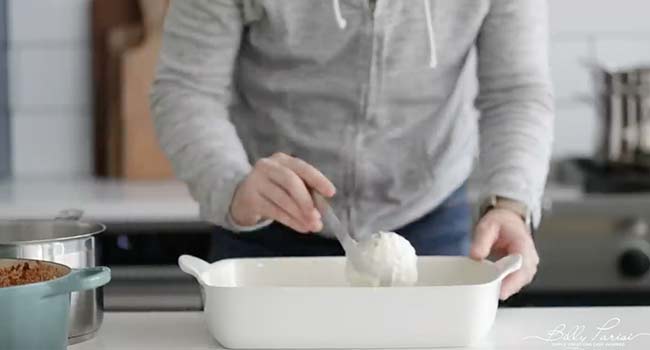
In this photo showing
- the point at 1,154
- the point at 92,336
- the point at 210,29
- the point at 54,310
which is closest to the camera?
the point at 54,310

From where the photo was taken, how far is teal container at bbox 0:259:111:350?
2.60 ft

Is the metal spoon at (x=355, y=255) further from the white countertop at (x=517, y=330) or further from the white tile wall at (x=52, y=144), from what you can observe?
the white tile wall at (x=52, y=144)

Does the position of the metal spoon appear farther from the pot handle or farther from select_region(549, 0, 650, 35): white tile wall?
select_region(549, 0, 650, 35): white tile wall

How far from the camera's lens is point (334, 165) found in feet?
4.13

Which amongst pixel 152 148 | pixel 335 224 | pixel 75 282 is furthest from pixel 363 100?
pixel 152 148

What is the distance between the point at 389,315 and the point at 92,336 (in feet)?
0.90

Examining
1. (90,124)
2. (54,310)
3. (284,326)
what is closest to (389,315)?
(284,326)

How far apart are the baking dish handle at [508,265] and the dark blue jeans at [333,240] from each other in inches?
12.0

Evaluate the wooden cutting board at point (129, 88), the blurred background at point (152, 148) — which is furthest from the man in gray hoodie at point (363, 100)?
the wooden cutting board at point (129, 88)

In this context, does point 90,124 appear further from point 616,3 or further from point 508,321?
point 508,321

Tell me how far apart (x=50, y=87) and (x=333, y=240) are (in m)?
1.10

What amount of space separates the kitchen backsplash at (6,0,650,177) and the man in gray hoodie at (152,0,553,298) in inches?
34.9

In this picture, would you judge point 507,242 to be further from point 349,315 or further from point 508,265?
point 349,315

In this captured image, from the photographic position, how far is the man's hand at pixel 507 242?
1.01 m
